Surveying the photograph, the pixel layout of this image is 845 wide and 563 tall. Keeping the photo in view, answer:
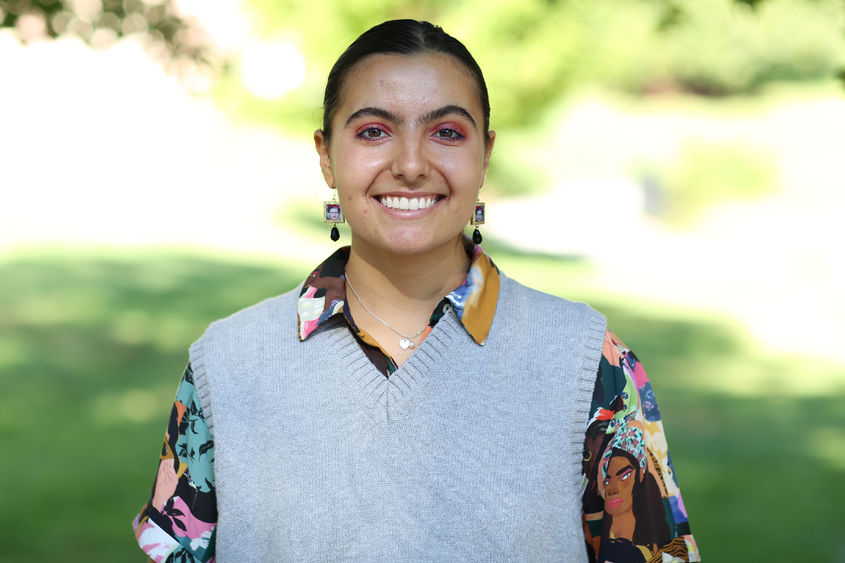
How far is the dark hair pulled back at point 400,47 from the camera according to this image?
2.00 meters

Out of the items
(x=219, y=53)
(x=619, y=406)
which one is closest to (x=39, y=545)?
(x=219, y=53)

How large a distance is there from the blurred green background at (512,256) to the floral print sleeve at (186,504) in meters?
2.28

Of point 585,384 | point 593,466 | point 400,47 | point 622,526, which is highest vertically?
point 400,47

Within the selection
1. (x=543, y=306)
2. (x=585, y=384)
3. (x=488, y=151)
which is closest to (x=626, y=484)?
(x=585, y=384)

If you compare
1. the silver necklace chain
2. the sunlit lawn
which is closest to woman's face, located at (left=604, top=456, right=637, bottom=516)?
the silver necklace chain

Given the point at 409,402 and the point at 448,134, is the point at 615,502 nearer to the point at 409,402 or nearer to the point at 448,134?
the point at 409,402

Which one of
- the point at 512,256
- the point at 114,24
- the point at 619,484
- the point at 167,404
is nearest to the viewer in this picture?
the point at 619,484

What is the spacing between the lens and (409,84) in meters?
1.97

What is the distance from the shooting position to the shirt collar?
6.64ft

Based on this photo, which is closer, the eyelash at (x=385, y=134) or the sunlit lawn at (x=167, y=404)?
the eyelash at (x=385, y=134)

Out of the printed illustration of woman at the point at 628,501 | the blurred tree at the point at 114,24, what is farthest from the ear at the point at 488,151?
the blurred tree at the point at 114,24

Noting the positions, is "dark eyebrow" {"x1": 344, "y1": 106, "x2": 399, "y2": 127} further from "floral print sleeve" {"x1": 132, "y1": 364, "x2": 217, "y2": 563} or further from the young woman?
"floral print sleeve" {"x1": 132, "y1": 364, "x2": 217, "y2": 563}

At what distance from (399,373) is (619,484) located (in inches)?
19.0

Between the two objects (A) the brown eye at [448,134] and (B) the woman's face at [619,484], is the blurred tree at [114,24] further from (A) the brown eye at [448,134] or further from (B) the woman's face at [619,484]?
(B) the woman's face at [619,484]
